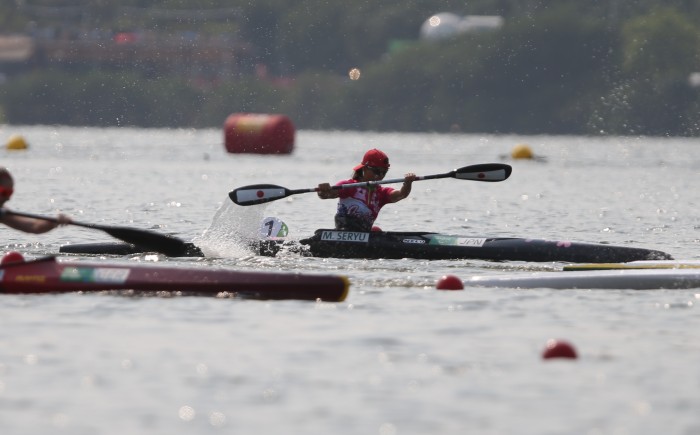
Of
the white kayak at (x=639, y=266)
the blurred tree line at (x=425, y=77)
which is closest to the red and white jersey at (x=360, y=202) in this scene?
the white kayak at (x=639, y=266)

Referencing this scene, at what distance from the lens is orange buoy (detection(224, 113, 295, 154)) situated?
54531 millimetres

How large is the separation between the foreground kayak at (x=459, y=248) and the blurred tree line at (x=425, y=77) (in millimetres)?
80657

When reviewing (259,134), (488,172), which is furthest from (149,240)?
(259,134)

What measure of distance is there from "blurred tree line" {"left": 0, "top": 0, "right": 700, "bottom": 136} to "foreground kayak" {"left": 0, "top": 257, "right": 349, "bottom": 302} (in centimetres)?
8532

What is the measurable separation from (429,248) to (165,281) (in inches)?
190

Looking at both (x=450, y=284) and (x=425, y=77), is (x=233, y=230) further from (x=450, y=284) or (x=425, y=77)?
(x=425, y=77)

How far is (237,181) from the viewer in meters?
39.7

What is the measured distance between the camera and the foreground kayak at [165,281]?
12977 millimetres

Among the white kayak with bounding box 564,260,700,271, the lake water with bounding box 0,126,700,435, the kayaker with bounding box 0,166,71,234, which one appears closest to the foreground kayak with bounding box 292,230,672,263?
the lake water with bounding box 0,126,700,435

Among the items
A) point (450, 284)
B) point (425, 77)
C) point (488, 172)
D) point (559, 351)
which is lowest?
point (425, 77)

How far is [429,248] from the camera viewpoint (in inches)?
687

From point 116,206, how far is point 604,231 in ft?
31.1

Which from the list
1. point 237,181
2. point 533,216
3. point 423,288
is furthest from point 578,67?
point 423,288

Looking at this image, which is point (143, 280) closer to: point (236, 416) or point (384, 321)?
point (384, 321)
